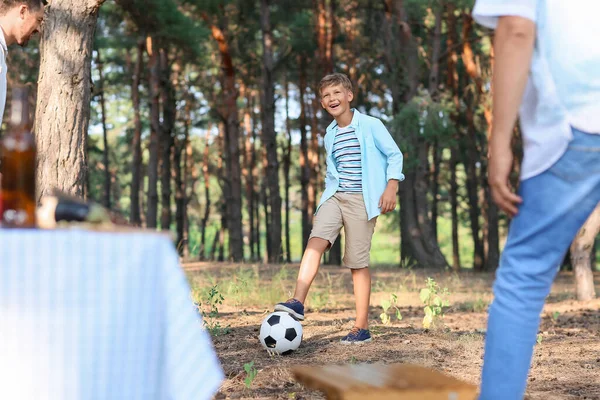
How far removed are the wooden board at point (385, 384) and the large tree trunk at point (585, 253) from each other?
6.75 m

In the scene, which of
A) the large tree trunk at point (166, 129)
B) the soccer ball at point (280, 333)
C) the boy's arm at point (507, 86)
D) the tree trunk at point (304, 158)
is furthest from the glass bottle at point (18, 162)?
the tree trunk at point (304, 158)

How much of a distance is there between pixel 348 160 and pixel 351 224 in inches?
17.6

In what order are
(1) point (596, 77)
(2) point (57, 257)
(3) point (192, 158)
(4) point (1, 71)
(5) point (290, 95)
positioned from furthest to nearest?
(3) point (192, 158) → (5) point (290, 95) → (4) point (1, 71) → (1) point (596, 77) → (2) point (57, 257)

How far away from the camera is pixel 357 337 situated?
5086 mm

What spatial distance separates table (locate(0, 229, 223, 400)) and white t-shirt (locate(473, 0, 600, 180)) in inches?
49.4

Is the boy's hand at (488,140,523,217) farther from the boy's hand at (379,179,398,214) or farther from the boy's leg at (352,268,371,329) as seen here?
the boy's leg at (352,268,371,329)

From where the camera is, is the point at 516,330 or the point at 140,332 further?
the point at 516,330

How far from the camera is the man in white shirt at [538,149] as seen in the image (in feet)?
7.75

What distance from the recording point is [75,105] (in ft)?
17.0

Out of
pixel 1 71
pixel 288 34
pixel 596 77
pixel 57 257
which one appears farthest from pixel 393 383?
pixel 288 34

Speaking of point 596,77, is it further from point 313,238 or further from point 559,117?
point 313,238

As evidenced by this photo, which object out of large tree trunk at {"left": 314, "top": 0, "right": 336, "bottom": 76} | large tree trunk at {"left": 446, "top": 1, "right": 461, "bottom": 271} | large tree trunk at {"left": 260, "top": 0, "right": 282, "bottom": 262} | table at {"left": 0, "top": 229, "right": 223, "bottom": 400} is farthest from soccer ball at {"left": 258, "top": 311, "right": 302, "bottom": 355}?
large tree trunk at {"left": 314, "top": 0, "right": 336, "bottom": 76}

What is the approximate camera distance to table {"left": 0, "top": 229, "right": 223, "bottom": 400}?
6.01ft

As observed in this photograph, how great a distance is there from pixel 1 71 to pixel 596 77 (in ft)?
7.51
